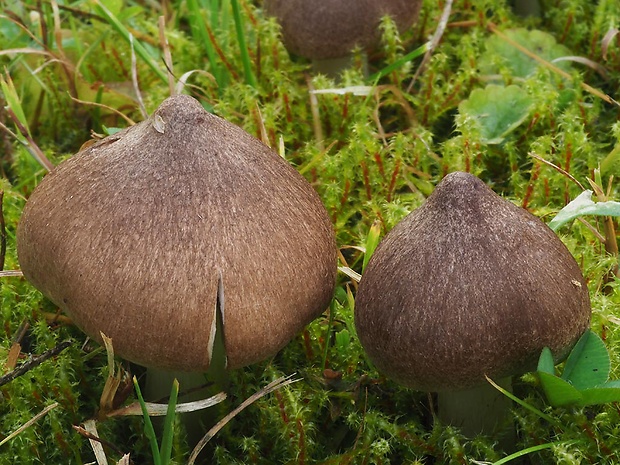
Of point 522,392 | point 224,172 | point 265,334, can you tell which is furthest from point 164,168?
point 522,392

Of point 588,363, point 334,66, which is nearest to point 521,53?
point 334,66

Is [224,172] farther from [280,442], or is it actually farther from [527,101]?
[527,101]

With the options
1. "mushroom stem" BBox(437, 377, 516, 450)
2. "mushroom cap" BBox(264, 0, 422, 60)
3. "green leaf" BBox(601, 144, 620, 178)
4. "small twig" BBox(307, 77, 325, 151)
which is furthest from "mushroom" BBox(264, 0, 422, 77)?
"mushroom stem" BBox(437, 377, 516, 450)

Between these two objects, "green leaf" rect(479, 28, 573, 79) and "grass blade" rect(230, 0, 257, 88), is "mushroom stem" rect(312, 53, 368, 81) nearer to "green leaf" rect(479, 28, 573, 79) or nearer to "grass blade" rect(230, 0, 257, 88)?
"grass blade" rect(230, 0, 257, 88)

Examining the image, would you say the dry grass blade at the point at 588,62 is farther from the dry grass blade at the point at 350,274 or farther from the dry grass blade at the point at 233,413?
the dry grass blade at the point at 233,413

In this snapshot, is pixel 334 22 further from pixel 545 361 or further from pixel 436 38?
pixel 545 361

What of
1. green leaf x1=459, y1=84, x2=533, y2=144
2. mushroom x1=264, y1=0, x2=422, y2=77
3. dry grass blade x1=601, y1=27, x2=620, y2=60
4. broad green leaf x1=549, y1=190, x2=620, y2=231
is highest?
mushroom x1=264, y1=0, x2=422, y2=77
